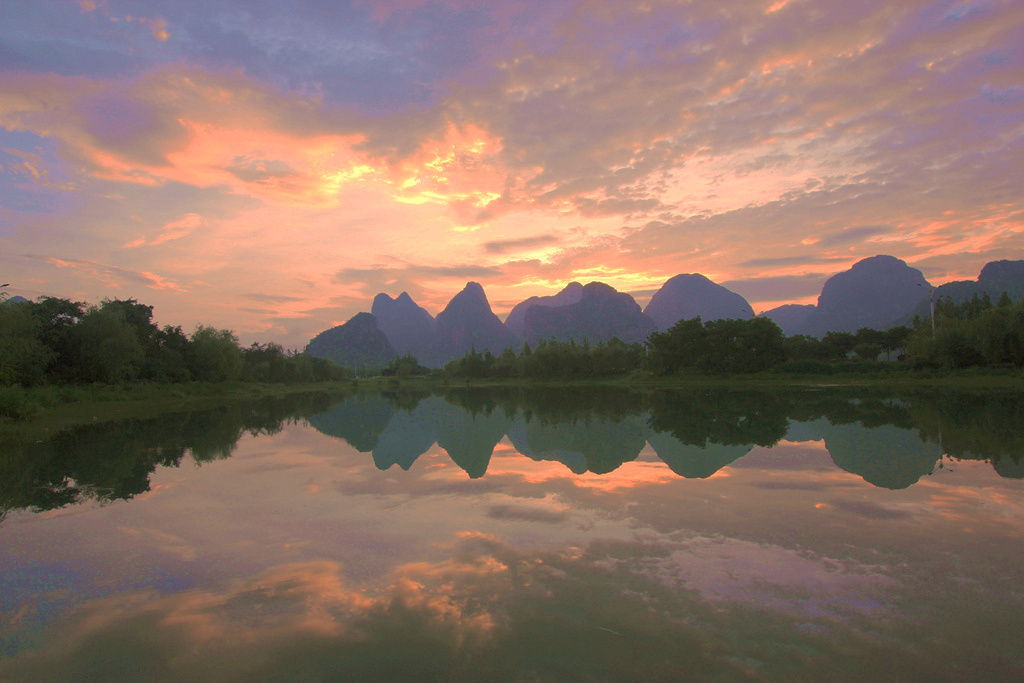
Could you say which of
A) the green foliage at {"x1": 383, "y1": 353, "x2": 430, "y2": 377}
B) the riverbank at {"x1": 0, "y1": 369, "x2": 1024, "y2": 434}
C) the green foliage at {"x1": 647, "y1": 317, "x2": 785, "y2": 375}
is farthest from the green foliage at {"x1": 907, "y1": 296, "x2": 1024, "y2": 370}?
the green foliage at {"x1": 383, "y1": 353, "x2": 430, "y2": 377}

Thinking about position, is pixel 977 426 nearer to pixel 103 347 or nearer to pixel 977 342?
pixel 977 342


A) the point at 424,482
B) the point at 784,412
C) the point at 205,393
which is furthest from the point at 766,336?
the point at 205,393

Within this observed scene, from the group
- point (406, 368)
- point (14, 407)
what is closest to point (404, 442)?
point (14, 407)

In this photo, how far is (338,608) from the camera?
4531 millimetres

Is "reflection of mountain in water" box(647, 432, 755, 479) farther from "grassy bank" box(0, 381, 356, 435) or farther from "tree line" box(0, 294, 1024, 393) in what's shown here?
"tree line" box(0, 294, 1024, 393)

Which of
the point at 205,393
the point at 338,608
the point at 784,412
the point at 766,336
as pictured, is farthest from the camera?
the point at 766,336

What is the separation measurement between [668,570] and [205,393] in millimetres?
53655

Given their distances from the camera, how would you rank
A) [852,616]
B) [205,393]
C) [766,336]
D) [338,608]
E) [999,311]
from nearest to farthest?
[852,616], [338,608], [999,311], [205,393], [766,336]

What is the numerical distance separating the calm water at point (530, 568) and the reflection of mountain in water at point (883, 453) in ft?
0.34

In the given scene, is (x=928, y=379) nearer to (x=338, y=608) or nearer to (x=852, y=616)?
(x=852, y=616)

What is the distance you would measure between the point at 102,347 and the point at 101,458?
108 ft

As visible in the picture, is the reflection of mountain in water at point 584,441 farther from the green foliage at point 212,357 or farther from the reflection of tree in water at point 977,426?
the green foliage at point 212,357

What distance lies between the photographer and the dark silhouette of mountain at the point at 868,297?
562 feet

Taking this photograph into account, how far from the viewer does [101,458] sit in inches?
525
